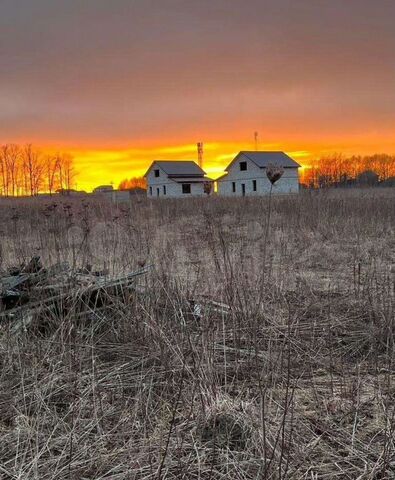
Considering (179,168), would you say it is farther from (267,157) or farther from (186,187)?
(267,157)

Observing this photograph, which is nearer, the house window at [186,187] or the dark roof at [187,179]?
the dark roof at [187,179]

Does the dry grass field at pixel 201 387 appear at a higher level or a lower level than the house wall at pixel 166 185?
lower

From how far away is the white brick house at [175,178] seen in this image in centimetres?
4631

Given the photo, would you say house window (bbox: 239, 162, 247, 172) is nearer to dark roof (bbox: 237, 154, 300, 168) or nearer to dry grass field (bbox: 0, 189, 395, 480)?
dark roof (bbox: 237, 154, 300, 168)

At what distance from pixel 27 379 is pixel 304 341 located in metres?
1.73

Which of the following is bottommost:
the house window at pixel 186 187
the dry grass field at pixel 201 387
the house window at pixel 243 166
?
the dry grass field at pixel 201 387

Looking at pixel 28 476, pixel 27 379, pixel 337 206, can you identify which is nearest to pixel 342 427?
pixel 28 476

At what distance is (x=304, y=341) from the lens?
298 centimetres

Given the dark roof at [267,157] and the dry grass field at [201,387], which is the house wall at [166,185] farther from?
the dry grass field at [201,387]

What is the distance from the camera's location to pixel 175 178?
154 ft

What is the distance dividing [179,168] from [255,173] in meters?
9.13

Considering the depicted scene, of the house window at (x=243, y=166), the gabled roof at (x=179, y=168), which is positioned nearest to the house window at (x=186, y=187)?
the gabled roof at (x=179, y=168)

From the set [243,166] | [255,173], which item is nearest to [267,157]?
[255,173]

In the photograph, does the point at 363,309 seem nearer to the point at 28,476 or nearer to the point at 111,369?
the point at 111,369
